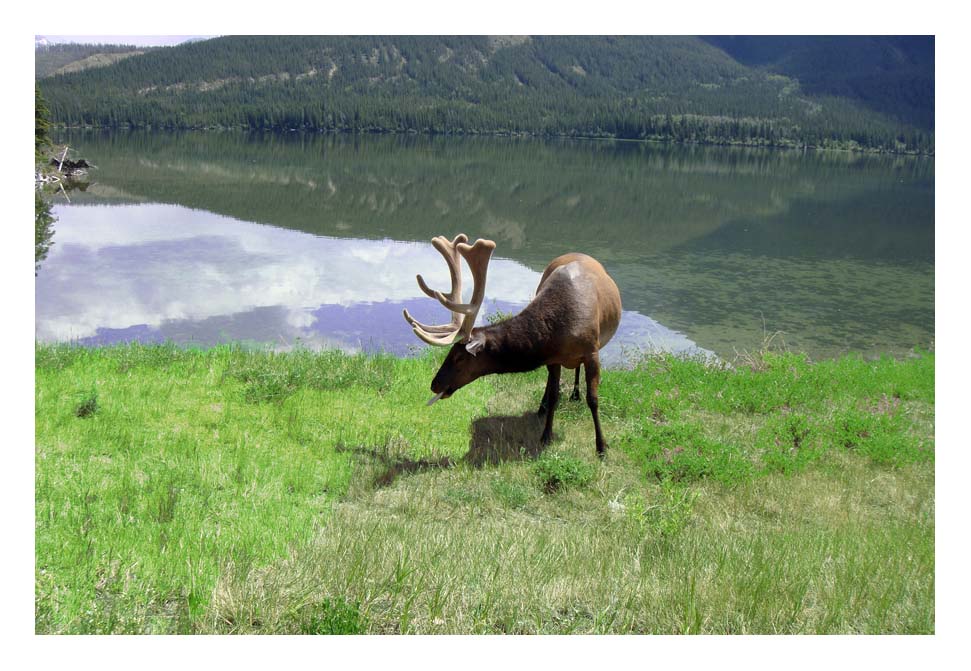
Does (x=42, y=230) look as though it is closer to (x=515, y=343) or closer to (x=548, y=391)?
(x=548, y=391)

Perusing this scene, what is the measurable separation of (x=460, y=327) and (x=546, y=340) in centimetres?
90

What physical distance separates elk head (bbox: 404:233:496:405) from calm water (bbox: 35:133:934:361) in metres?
7.05

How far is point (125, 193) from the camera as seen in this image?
40281mm

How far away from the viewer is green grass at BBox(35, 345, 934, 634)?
4.23m

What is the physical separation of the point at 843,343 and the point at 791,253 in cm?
1367

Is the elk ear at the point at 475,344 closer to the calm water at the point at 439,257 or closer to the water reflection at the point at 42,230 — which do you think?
the calm water at the point at 439,257

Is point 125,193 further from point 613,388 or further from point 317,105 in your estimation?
point 317,105

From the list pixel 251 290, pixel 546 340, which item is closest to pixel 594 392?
pixel 546 340

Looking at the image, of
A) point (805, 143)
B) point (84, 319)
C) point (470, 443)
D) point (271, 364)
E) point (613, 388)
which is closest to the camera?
point (470, 443)

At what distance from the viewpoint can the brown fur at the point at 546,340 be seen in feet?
24.0

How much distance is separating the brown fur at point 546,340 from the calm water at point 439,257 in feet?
22.7

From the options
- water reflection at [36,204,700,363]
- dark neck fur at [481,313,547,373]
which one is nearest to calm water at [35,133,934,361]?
water reflection at [36,204,700,363]

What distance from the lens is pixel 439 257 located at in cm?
2444

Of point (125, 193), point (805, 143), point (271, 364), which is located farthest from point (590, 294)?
point (805, 143)
